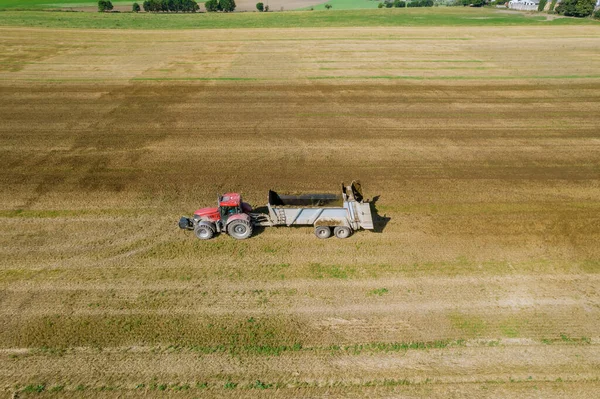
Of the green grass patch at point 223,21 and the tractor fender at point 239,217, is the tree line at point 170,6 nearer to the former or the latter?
the green grass patch at point 223,21

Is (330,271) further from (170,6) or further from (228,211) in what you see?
(170,6)

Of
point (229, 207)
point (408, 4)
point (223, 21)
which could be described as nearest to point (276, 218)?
point (229, 207)

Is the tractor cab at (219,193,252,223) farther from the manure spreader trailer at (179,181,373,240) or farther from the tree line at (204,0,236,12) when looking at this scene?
the tree line at (204,0,236,12)

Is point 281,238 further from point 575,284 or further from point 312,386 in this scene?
point 575,284

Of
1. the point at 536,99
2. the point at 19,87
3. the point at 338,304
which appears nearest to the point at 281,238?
the point at 338,304

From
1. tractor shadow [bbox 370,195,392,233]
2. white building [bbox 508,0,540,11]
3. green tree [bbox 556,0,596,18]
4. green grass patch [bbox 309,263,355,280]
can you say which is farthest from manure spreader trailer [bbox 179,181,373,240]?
white building [bbox 508,0,540,11]

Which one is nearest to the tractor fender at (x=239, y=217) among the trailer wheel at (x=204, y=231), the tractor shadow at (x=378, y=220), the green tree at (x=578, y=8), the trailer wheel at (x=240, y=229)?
the trailer wheel at (x=240, y=229)
